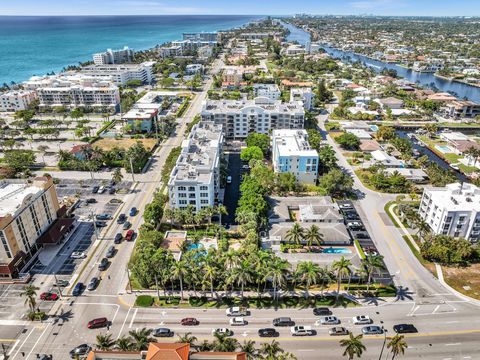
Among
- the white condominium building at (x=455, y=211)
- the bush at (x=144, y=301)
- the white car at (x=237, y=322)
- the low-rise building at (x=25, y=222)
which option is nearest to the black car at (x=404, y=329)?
the white car at (x=237, y=322)

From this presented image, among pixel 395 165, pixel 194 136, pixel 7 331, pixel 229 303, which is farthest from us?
pixel 395 165

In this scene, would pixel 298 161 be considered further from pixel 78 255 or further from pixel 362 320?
pixel 78 255

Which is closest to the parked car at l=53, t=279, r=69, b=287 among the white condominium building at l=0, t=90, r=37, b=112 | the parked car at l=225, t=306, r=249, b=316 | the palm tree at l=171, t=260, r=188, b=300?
the palm tree at l=171, t=260, r=188, b=300

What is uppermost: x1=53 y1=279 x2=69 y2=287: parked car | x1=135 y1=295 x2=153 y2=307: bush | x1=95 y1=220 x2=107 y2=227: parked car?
x1=135 y1=295 x2=153 y2=307: bush

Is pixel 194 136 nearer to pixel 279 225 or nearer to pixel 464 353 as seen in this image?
pixel 279 225

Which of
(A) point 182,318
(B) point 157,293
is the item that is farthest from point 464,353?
(B) point 157,293

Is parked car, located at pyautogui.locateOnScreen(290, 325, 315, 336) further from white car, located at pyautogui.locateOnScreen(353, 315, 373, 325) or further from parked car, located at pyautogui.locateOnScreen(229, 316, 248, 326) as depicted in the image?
parked car, located at pyautogui.locateOnScreen(229, 316, 248, 326)
